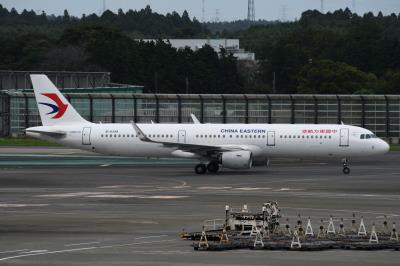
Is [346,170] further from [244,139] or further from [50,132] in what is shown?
[50,132]

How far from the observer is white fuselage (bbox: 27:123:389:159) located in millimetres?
66369

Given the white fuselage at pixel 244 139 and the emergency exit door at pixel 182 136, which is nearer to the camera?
the white fuselage at pixel 244 139

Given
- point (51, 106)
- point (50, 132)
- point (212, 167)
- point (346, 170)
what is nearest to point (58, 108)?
point (51, 106)

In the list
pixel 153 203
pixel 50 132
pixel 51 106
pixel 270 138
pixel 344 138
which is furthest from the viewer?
pixel 51 106

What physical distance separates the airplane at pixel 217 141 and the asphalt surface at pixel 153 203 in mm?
1186

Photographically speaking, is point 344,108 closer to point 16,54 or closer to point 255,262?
point 255,262

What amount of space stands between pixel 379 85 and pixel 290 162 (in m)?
73.4

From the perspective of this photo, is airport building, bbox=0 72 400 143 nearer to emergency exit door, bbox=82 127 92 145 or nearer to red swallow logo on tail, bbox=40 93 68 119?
red swallow logo on tail, bbox=40 93 68 119

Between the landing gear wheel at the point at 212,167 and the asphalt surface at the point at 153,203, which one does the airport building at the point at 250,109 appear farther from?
the landing gear wheel at the point at 212,167

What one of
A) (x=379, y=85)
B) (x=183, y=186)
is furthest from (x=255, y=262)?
(x=379, y=85)

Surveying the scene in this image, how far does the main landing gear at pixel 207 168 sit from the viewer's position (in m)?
65.1

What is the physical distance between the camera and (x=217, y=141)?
2638 inches

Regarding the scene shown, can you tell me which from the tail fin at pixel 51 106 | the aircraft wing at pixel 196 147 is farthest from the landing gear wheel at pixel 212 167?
the tail fin at pixel 51 106

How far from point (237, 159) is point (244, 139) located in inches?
119
